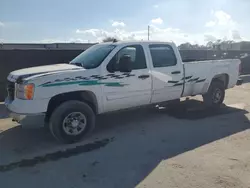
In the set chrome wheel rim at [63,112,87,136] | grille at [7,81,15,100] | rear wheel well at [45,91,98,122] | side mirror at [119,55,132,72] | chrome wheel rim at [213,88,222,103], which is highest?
side mirror at [119,55,132,72]

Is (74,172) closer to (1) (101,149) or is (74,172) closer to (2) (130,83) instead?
(1) (101,149)

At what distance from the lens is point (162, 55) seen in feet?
20.5

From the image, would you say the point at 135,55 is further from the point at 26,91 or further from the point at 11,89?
the point at 11,89

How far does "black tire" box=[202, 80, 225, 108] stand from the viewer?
7592mm

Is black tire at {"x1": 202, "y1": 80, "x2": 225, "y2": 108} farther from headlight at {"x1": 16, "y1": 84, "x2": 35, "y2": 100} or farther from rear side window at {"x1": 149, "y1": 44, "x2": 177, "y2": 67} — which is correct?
headlight at {"x1": 16, "y1": 84, "x2": 35, "y2": 100}

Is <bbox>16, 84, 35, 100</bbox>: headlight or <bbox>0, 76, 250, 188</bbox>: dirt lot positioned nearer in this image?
<bbox>0, 76, 250, 188</bbox>: dirt lot

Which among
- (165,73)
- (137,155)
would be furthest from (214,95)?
(137,155)

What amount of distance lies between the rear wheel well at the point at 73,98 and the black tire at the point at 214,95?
382 centimetres

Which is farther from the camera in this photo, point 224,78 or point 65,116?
point 224,78

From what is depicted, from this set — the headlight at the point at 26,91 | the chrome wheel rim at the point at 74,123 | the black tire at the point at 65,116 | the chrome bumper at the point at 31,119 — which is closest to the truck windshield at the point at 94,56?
the black tire at the point at 65,116

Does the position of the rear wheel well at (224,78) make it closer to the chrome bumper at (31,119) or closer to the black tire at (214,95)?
the black tire at (214,95)

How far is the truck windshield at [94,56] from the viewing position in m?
5.36

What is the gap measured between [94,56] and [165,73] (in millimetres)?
1765

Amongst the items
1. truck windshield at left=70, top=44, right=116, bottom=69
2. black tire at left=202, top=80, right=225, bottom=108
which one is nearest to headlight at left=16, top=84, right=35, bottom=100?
truck windshield at left=70, top=44, right=116, bottom=69
